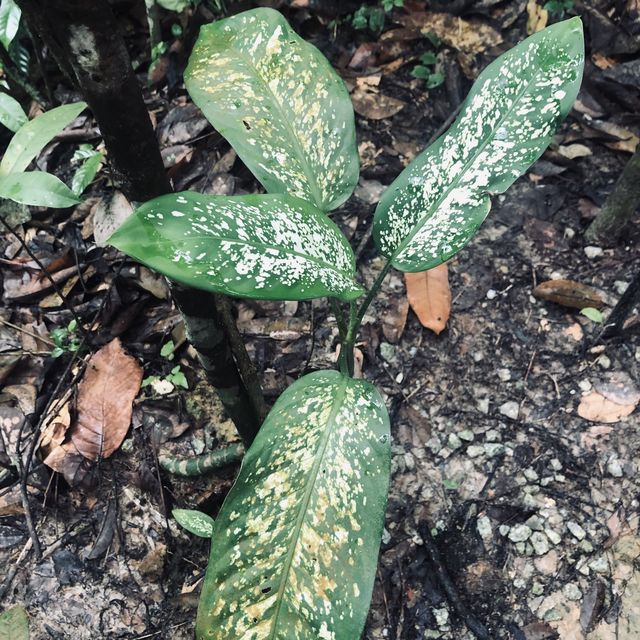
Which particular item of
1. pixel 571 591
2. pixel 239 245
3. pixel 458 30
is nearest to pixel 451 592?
pixel 571 591

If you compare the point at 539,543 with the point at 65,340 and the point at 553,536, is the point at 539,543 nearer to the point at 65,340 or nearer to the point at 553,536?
the point at 553,536

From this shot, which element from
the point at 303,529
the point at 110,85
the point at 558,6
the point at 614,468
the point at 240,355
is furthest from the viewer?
the point at 558,6

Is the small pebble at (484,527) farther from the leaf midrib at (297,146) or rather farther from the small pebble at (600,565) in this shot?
the leaf midrib at (297,146)

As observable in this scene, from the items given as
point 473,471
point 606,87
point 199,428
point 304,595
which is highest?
point 304,595

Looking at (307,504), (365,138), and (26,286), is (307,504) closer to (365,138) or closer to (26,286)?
(26,286)

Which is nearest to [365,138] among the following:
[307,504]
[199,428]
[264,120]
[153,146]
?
[264,120]

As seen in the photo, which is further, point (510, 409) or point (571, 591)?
point (510, 409)
